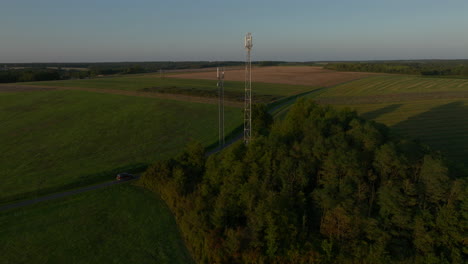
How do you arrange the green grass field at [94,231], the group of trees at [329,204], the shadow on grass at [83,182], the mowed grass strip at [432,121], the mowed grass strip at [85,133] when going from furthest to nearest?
the mowed grass strip at [432,121] → the mowed grass strip at [85,133] → the shadow on grass at [83,182] → the green grass field at [94,231] → the group of trees at [329,204]

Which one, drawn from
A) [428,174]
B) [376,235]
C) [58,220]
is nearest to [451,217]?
[428,174]

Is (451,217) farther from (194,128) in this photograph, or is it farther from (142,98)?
(142,98)

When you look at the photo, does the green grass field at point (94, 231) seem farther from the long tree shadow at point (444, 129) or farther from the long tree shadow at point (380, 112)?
the long tree shadow at point (380, 112)

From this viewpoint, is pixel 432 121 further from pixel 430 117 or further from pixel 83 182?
pixel 83 182

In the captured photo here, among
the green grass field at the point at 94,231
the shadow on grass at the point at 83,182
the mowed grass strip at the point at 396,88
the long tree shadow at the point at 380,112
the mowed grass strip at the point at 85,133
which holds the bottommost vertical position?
the green grass field at the point at 94,231

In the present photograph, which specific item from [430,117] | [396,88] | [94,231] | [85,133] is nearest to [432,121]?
[430,117]

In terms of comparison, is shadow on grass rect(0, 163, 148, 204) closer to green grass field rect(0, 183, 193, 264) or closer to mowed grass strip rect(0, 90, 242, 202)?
mowed grass strip rect(0, 90, 242, 202)

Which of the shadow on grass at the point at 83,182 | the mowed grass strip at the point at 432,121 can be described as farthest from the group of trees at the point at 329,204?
the mowed grass strip at the point at 432,121

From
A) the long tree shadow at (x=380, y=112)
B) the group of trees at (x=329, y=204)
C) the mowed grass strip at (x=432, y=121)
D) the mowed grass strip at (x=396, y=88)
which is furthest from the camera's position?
the mowed grass strip at (x=396, y=88)
